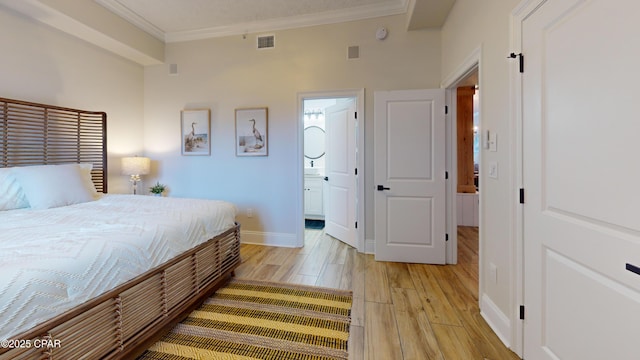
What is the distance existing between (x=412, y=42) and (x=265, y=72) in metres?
2.01

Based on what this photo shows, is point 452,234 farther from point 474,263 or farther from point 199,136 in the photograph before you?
point 199,136

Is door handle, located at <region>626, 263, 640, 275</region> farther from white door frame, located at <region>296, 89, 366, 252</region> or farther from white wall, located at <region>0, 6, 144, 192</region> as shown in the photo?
white wall, located at <region>0, 6, 144, 192</region>

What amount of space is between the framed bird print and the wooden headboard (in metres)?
1.74

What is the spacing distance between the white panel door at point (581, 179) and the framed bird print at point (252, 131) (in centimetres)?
303

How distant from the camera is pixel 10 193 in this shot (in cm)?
233

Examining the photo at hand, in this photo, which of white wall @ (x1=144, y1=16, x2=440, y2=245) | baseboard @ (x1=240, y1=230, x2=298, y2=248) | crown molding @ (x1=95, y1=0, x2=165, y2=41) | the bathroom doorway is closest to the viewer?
crown molding @ (x1=95, y1=0, x2=165, y2=41)

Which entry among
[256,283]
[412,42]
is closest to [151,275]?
[256,283]

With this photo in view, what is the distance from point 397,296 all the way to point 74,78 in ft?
14.8

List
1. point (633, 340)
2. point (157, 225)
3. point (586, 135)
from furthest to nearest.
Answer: point (157, 225)
point (586, 135)
point (633, 340)

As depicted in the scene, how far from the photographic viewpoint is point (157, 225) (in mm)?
1833

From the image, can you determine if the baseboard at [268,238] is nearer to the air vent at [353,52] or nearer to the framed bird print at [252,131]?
the framed bird print at [252,131]

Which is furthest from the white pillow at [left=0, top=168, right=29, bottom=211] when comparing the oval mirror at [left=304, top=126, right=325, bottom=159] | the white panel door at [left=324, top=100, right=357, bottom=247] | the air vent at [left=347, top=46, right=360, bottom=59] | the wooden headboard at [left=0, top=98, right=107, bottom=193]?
the oval mirror at [left=304, top=126, right=325, bottom=159]

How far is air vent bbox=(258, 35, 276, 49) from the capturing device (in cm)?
376

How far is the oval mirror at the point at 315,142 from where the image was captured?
5.92 meters
